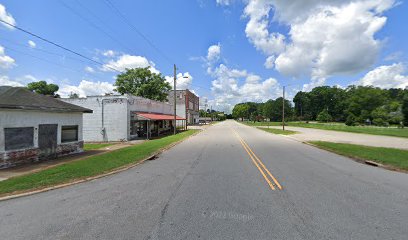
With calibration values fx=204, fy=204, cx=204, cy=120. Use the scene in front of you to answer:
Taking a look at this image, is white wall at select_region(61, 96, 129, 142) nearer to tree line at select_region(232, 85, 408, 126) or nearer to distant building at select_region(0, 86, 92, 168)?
distant building at select_region(0, 86, 92, 168)

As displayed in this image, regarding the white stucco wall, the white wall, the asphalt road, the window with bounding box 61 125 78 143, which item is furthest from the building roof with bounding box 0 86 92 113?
the white wall

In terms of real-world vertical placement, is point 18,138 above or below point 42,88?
below

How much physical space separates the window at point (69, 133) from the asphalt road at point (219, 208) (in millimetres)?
8636

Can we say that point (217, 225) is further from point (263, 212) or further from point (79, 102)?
Result: point (79, 102)

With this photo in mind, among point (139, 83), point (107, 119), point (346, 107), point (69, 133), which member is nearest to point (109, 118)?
point (107, 119)

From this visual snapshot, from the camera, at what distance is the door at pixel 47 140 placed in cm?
1227

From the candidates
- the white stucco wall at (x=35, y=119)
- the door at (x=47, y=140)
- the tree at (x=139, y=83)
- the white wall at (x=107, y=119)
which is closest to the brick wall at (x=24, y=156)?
the door at (x=47, y=140)

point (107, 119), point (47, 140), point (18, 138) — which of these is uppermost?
point (107, 119)

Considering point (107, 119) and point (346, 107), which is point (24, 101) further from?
point (346, 107)

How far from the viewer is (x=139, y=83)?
176 feet

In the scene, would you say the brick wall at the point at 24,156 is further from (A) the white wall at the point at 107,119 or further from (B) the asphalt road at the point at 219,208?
(A) the white wall at the point at 107,119

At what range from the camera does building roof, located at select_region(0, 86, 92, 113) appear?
1064cm

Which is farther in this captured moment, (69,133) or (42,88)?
(42,88)

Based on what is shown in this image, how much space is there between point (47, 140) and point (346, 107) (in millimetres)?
110618
